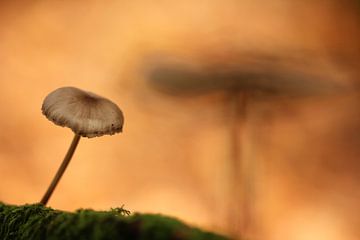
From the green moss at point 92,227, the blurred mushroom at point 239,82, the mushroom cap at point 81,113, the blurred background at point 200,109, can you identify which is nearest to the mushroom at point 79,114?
the mushroom cap at point 81,113

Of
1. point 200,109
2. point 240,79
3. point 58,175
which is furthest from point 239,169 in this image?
point 58,175

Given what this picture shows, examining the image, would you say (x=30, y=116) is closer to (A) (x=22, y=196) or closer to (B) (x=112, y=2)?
(A) (x=22, y=196)

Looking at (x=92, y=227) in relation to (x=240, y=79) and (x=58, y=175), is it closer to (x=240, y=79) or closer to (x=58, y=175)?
(x=58, y=175)

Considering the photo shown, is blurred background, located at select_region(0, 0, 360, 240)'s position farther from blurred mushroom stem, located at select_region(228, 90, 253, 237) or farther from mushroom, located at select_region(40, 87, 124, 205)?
mushroom, located at select_region(40, 87, 124, 205)

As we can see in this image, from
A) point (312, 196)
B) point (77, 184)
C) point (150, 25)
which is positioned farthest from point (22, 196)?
point (312, 196)

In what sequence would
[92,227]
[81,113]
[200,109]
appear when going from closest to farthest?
[92,227], [81,113], [200,109]

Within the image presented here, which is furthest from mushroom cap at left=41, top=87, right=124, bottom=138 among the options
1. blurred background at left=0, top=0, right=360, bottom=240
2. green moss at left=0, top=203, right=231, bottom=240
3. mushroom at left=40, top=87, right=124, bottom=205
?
blurred background at left=0, top=0, right=360, bottom=240

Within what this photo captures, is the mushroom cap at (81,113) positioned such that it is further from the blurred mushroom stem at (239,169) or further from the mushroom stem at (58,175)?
the blurred mushroom stem at (239,169)
